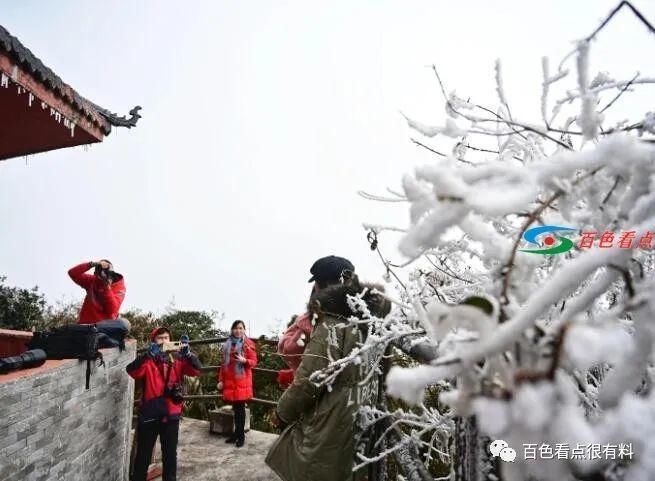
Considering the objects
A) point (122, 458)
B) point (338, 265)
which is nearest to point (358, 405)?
point (338, 265)

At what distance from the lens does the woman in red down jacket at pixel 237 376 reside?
17.6 feet

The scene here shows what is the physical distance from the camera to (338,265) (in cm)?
255

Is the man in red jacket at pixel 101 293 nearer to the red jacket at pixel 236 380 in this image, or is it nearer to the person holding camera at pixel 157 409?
the person holding camera at pixel 157 409

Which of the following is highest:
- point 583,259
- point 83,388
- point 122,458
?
point 583,259

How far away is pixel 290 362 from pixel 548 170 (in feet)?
7.84

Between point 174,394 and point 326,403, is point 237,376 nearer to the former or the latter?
point 174,394

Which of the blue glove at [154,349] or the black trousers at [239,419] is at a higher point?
the blue glove at [154,349]

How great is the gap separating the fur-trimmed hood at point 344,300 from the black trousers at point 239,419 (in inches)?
150

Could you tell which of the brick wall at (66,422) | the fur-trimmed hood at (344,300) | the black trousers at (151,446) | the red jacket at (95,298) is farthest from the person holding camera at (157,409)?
the fur-trimmed hood at (344,300)

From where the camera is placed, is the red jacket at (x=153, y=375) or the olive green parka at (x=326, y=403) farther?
the red jacket at (x=153, y=375)

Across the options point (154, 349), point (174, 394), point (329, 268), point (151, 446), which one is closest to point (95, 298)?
point (154, 349)

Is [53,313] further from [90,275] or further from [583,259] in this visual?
[583,259]

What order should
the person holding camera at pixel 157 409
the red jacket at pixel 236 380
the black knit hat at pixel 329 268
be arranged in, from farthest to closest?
the red jacket at pixel 236 380 < the person holding camera at pixel 157 409 < the black knit hat at pixel 329 268

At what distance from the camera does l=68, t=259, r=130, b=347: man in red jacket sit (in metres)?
4.43
